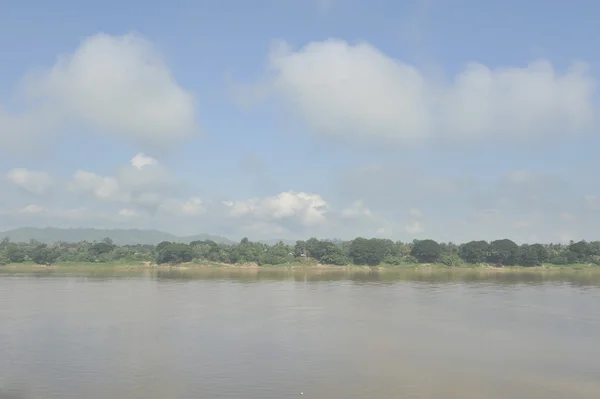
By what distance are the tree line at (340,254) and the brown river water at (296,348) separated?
4580 centimetres

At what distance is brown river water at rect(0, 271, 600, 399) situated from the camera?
14898 mm

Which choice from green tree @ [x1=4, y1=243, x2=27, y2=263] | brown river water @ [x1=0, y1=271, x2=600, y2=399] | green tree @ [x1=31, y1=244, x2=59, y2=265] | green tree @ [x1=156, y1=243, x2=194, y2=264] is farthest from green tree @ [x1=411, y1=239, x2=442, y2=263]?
green tree @ [x1=4, y1=243, x2=27, y2=263]

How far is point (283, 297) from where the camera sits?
3859cm

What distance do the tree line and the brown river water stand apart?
4580cm

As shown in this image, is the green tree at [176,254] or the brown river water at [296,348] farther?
the green tree at [176,254]

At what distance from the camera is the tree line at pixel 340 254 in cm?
8288

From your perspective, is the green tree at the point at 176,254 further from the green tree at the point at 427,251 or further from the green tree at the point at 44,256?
the green tree at the point at 427,251

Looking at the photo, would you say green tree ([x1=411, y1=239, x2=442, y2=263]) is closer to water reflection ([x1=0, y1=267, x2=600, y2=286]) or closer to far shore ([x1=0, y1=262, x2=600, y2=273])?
far shore ([x1=0, y1=262, x2=600, y2=273])

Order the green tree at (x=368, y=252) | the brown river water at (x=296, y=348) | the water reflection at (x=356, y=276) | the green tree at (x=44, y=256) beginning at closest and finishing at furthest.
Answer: the brown river water at (x=296, y=348), the water reflection at (x=356, y=276), the green tree at (x=368, y=252), the green tree at (x=44, y=256)

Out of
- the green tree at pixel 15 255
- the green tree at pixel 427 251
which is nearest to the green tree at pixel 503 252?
the green tree at pixel 427 251

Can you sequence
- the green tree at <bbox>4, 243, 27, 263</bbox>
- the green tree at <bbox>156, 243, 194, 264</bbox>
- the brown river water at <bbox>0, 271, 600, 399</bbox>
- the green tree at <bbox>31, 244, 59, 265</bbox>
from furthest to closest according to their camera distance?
1. the green tree at <bbox>4, 243, 27, 263</bbox>
2. the green tree at <bbox>31, 244, 59, 265</bbox>
3. the green tree at <bbox>156, 243, 194, 264</bbox>
4. the brown river water at <bbox>0, 271, 600, 399</bbox>

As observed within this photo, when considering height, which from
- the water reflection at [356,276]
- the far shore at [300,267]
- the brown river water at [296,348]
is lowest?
the brown river water at [296,348]

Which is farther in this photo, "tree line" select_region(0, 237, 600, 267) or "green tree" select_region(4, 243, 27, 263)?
"green tree" select_region(4, 243, 27, 263)

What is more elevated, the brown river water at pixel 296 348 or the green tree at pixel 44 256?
the green tree at pixel 44 256
